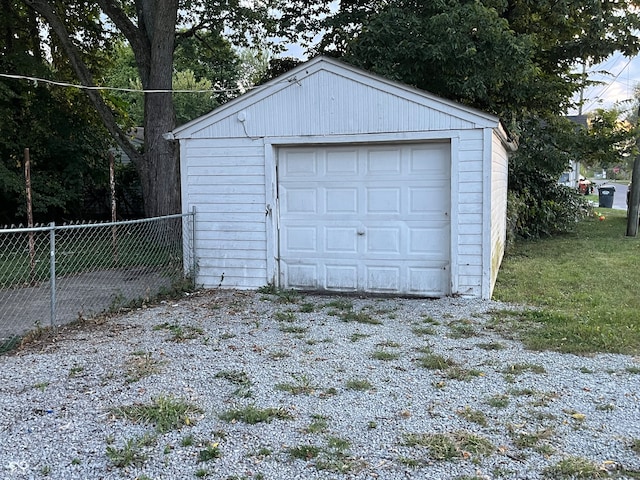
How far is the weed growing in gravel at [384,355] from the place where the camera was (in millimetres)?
4562

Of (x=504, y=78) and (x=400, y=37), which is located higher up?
(x=400, y=37)

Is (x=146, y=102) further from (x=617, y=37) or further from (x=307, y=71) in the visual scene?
(x=617, y=37)

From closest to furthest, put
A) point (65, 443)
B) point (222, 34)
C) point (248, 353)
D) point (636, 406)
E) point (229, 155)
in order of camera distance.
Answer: point (65, 443) → point (636, 406) → point (248, 353) → point (229, 155) → point (222, 34)

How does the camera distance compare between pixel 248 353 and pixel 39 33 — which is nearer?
pixel 248 353

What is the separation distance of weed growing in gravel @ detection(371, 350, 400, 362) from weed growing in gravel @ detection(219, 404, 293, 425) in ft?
4.25

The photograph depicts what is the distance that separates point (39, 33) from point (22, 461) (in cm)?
1556

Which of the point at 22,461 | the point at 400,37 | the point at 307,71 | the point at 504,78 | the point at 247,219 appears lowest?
the point at 22,461

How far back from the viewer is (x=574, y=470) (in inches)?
107

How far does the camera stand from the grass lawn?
16.5 feet

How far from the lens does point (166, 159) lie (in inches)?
433

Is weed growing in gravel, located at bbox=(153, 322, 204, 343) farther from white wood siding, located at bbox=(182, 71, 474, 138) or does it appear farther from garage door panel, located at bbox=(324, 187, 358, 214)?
white wood siding, located at bbox=(182, 71, 474, 138)

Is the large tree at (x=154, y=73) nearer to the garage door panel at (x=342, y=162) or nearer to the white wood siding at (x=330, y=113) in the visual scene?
the white wood siding at (x=330, y=113)

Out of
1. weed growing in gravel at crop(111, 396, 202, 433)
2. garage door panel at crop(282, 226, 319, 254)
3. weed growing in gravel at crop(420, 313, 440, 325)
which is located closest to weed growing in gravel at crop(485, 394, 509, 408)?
weed growing in gravel at crop(111, 396, 202, 433)

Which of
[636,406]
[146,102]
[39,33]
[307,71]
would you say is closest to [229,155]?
[307,71]
